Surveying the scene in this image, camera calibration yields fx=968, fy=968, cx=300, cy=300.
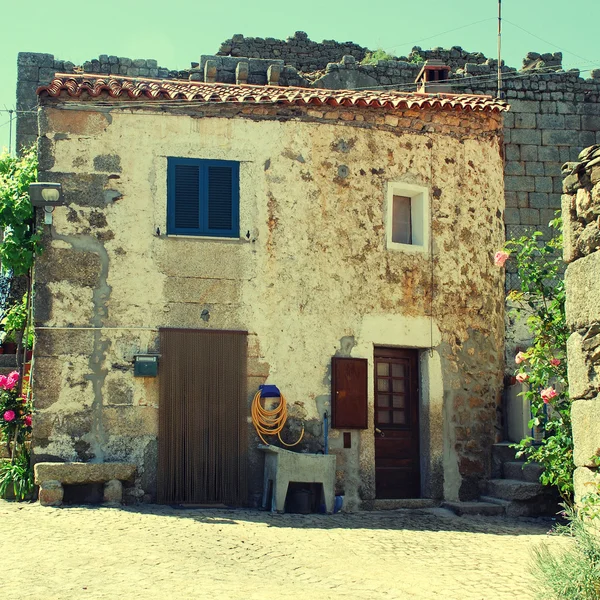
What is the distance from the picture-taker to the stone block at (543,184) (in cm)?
1917

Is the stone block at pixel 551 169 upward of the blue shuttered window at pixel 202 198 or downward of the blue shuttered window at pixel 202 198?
upward

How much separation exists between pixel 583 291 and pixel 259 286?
5.93 metres

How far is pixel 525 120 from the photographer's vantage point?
19531mm

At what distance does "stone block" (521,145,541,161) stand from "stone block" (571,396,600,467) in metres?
13.4

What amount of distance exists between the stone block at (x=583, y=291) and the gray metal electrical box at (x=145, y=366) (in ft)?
19.2

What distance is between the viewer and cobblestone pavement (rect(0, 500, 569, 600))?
24.0 feet

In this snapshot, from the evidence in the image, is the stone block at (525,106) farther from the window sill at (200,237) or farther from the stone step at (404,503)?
the stone step at (404,503)

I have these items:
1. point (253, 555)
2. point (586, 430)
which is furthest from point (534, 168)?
point (586, 430)

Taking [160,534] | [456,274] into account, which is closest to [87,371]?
[160,534]

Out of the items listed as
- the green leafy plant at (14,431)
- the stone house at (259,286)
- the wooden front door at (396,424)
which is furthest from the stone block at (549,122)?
the green leafy plant at (14,431)

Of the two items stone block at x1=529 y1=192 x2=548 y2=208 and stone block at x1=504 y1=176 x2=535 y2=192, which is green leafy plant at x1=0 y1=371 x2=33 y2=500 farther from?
stone block at x1=529 y1=192 x2=548 y2=208

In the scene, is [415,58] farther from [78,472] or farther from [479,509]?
[78,472]

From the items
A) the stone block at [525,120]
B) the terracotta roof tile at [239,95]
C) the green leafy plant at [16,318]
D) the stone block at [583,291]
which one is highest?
the stone block at [525,120]

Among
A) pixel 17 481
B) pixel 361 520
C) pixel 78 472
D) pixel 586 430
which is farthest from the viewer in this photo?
pixel 17 481
